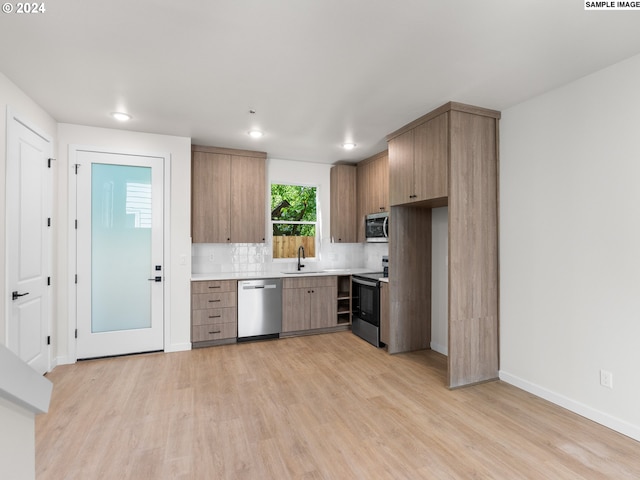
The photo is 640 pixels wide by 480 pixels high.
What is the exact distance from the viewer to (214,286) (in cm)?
425

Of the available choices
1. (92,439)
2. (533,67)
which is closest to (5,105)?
(92,439)

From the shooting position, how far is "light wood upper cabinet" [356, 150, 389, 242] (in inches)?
184

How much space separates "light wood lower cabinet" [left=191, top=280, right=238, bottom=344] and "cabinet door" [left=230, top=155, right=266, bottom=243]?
0.75 meters

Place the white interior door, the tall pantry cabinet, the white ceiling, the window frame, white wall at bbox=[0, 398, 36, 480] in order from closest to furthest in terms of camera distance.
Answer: white wall at bbox=[0, 398, 36, 480] → the white ceiling → the white interior door → the tall pantry cabinet → the window frame

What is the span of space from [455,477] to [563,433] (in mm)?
1060

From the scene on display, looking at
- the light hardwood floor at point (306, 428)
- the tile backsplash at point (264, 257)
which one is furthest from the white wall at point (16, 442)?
the tile backsplash at point (264, 257)

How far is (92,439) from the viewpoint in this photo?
7.54 ft

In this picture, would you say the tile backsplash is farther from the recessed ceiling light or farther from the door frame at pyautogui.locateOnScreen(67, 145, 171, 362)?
the recessed ceiling light

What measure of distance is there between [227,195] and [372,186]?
2.16 metres

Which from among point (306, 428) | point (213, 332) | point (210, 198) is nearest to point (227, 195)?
point (210, 198)

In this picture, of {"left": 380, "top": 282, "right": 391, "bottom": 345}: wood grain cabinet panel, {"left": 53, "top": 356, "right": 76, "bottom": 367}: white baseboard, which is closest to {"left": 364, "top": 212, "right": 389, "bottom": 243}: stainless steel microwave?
{"left": 380, "top": 282, "right": 391, "bottom": 345}: wood grain cabinet panel

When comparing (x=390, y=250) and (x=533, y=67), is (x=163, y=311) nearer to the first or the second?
(x=390, y=250)

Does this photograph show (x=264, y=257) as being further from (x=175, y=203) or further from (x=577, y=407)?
(x=577, y=407)

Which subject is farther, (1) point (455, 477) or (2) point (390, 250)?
(2) point (390, 250)
